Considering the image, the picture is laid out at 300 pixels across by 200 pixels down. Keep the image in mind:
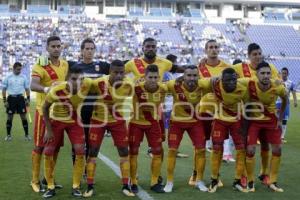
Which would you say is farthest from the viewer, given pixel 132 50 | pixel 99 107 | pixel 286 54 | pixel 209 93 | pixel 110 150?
pixel 286 54

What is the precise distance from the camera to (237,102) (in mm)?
7645

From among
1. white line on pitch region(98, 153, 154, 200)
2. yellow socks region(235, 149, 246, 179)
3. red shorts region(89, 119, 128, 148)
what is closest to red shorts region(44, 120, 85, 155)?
red shorts region(89, 119, 128, 148)

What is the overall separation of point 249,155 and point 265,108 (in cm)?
76

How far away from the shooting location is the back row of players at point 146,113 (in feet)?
23.9

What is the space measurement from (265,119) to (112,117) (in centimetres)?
232

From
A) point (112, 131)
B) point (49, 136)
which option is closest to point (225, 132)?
point (112, 131)

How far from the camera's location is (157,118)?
25.3 feet

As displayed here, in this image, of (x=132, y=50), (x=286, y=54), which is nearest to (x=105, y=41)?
(x=132, y=50)

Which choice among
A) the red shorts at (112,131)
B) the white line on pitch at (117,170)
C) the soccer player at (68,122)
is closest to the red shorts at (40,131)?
the soccer player at (68,122)

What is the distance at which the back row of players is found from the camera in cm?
730

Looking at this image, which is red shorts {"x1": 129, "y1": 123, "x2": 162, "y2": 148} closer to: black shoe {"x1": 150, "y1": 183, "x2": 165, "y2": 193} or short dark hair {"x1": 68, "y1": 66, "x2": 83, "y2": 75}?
black shoe {"x1": 150, "y1": 183, "x2": 165, "y2": 193}

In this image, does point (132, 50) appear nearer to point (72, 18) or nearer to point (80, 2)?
point (72, 18)

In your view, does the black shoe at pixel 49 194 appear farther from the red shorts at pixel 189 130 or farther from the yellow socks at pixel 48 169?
the red shorts at pixel 189 130

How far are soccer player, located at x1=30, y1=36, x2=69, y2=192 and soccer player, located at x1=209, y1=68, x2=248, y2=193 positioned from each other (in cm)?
232
